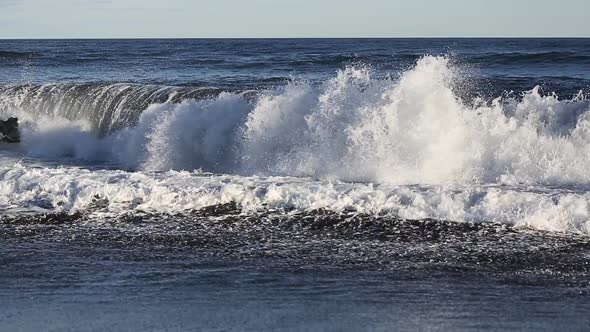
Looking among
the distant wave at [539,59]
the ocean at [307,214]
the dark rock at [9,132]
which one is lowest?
the dark rock at [9,132]

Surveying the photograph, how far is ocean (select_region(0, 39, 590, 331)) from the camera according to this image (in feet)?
20.2

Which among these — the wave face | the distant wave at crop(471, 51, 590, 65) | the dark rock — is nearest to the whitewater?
the wave face

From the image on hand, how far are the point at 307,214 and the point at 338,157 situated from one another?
3205mm

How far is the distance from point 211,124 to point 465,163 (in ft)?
16.5

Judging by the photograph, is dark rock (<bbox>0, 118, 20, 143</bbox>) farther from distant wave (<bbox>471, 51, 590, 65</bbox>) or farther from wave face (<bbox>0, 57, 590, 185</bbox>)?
distant wave (<bbox>471, 51, 590, 65</bbox>)

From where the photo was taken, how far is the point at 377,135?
12.2 meters

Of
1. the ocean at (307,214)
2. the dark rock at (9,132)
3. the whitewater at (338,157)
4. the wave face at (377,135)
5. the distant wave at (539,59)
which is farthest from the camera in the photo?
the distant wave at (539,59)

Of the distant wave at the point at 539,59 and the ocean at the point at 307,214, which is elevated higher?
the distant wave at the point at 539,59

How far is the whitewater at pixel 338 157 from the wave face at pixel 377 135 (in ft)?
0.07

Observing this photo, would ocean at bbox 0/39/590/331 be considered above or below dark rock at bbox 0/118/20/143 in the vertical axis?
above

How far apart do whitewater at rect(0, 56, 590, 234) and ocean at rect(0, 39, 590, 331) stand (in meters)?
0.03

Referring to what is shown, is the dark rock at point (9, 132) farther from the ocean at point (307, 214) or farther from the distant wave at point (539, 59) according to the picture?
the distant wave at point (539, 59)

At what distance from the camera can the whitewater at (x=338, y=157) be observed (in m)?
9.53

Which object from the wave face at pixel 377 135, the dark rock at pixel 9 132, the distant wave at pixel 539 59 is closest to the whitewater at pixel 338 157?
the wave face at pixel 377 135
